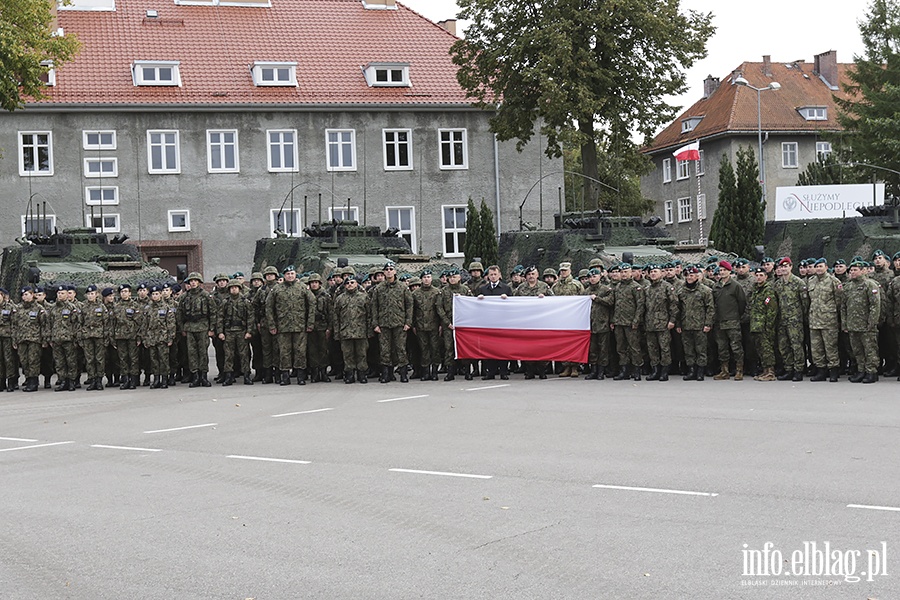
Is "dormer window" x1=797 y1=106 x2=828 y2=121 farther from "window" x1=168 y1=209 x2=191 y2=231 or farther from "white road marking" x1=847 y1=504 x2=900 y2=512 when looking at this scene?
"white road marking" x1=847 y1=504 x2=900 y2=512

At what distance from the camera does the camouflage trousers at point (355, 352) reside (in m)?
18.5

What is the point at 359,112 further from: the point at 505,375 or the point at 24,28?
the point at 505,375

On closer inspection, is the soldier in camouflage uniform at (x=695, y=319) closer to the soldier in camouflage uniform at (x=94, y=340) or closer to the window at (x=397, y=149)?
the soldier in camouflage uniform at (x=94, y=340)

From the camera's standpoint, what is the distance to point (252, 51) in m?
43.8

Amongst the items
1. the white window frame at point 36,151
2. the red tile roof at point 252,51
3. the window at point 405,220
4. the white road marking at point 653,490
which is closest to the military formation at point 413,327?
the white road marking at point 653,490

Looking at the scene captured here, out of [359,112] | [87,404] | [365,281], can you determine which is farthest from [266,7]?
[87,404]

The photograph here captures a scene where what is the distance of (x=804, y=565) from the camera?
264 inches

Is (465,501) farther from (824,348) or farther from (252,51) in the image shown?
(252,51)

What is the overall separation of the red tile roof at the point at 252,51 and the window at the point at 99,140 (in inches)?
39.8

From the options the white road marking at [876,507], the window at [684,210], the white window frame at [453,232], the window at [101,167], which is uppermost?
the window at [101,167]

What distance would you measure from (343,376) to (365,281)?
201cm

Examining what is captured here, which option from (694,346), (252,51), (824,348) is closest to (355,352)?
(694,346)

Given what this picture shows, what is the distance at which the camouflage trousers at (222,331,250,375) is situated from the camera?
18.8m

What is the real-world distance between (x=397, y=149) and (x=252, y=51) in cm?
642
